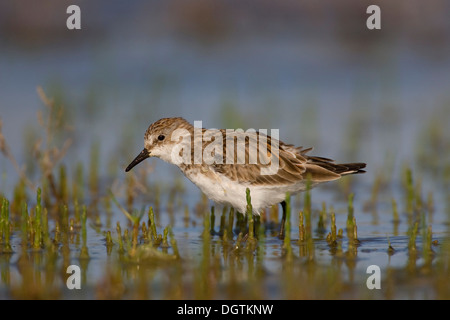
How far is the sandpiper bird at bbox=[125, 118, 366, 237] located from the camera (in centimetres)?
899

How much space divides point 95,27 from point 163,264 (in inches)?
506

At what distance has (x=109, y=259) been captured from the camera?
26.5 feet

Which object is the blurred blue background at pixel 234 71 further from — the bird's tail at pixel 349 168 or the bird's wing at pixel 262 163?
the bird's wing at pixel 262 163

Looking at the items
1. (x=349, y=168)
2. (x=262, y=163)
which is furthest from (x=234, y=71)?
(x=262, y=163)

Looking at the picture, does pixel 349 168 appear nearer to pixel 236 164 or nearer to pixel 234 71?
pixel 236 164

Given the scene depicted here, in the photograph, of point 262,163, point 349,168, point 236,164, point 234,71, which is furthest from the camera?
point 234,71

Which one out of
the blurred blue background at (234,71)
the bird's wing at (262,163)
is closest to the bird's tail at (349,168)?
the bird's wing at (262,163)

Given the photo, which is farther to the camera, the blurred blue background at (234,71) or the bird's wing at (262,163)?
the blurred blue background at (234,71)

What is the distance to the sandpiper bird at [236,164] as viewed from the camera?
29.5 ft

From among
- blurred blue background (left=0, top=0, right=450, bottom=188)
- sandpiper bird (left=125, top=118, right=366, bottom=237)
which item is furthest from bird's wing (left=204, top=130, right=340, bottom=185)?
blurred blue background (left=0, top=0, right=450, bottom=188)

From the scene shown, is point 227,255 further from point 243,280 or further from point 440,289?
point 440,289

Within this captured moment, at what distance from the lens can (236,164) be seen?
9078 millimetres

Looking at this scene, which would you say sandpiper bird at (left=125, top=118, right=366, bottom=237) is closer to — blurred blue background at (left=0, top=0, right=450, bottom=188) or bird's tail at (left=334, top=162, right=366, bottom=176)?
bird's tail at (left=334, top=162, right=366, bottom=176)
